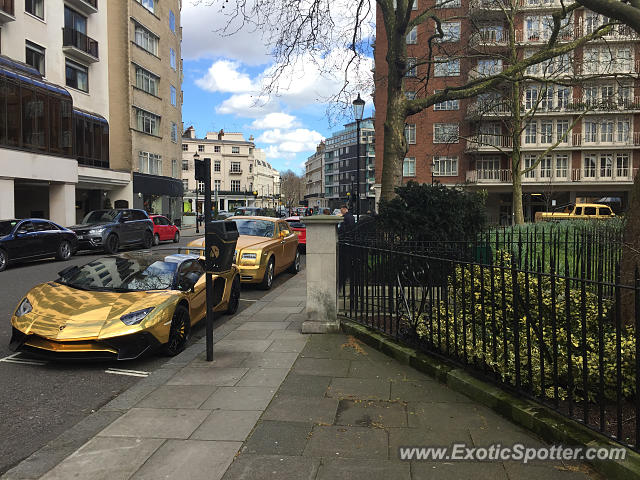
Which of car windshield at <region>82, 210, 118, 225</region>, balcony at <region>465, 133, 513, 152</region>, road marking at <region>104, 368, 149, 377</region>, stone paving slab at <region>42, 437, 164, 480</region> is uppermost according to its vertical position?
balcony at <region>465, 133, 513, 152</region>

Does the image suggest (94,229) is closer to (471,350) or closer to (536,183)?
(471,350)

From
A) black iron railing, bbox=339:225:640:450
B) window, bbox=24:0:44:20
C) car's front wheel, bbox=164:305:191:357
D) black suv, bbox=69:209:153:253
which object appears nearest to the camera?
black iron railing, bbox=339:225:640:450

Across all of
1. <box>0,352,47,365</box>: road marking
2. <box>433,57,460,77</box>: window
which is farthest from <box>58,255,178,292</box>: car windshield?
<box>433,57,460,77</box>: window

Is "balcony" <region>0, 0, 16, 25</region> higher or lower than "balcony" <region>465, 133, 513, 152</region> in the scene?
higher

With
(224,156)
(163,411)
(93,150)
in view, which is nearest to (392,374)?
(163,411)

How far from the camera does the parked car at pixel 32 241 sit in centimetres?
1460

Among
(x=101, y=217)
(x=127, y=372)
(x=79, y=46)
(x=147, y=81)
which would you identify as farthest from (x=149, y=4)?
(x=127, y=372)

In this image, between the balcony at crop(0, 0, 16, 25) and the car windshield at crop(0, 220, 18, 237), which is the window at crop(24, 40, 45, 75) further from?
the car windshield at crop(0, 220, 18, 237)

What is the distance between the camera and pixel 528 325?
380cm

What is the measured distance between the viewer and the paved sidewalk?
319cm

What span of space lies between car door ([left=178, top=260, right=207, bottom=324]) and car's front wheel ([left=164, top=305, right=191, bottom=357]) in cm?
27

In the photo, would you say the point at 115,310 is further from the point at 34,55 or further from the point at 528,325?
the point at 34,55

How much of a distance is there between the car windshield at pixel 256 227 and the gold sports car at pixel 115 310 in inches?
202

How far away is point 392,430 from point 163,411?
1.96 metres
